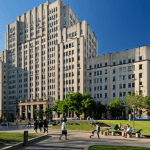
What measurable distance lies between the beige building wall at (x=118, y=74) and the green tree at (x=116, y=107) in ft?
19.8

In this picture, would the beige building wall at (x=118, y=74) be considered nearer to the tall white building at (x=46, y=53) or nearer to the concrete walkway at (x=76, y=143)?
the tall white building at (x=46, y=53)

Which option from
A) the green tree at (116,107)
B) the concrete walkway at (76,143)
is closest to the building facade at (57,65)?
the green tree at (116,107)

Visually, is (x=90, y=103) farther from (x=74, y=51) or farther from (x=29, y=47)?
(x=29, y=47)

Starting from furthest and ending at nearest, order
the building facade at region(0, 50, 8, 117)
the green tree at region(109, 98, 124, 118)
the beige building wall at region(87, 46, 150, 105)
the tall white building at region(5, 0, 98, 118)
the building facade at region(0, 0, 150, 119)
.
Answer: the building facade at region(0, 50, 8, 117)
the tall white building at region(5, 0, 98, 118)
the building facade at region(0, 0, 150, 119)
the beige building wall at region(87, 46, 150, 105)
the green tree at region(109, 98, 124, 118)

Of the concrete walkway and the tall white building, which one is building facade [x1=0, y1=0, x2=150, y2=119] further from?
the concrete walkway

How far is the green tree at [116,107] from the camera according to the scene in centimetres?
6612

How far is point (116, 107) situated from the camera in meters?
66.0

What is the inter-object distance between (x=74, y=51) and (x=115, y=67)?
1829 centimetres

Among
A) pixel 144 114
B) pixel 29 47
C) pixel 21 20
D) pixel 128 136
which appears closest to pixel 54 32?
pixel 29 47

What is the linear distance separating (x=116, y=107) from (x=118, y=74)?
1405 centimetres

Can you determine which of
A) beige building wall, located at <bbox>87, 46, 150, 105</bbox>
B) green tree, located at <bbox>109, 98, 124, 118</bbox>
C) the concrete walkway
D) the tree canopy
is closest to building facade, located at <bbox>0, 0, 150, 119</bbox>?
beige building wall, located at <bbox>87, 46, 150, 105</bbox>

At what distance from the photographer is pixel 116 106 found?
66.0 meters

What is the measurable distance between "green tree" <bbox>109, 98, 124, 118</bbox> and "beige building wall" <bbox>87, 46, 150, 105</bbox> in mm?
6049

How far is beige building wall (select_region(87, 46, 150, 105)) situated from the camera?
227 feet
